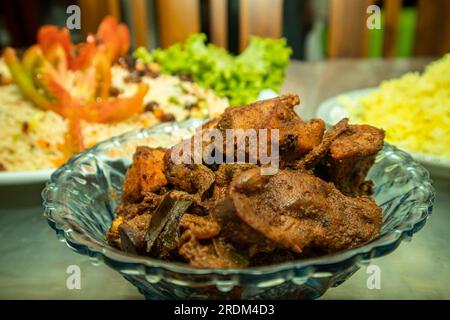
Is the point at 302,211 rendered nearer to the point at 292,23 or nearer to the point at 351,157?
the point at 351,157

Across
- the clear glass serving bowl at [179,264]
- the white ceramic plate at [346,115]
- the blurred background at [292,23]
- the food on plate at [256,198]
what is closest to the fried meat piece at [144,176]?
the food on plate at [256,198]

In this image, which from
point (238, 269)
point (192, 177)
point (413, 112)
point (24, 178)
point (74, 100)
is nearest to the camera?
point (238, 269)

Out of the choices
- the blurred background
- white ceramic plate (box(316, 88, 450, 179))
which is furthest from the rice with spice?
the blurred background

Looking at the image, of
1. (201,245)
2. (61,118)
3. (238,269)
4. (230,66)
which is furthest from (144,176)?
(230,66)

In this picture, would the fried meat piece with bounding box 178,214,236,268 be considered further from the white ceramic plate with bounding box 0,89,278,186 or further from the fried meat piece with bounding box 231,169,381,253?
the white ceramic plate with bounding box 0,89,278,186

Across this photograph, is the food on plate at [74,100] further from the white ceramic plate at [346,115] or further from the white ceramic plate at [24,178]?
the white ceramic plate at [346,115]

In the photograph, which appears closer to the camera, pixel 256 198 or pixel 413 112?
pixel 256 198
